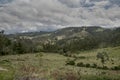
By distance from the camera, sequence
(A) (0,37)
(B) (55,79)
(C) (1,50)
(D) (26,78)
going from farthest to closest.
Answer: (A) (0,37) → (C) (1,50) → (B) (55,79) → (D) (26,78)

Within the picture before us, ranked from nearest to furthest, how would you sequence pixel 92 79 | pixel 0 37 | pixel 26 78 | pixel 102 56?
pixel 26 78 → pixel 92 79 → pixel 102 56 → pixel 0 37

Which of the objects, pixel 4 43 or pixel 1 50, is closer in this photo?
pixel 1 50

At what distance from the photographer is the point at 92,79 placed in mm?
40062

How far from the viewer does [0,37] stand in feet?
602

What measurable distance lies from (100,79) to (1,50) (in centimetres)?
13118

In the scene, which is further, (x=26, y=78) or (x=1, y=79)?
(x=1, y=79)

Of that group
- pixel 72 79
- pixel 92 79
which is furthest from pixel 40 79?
pixel 92 79

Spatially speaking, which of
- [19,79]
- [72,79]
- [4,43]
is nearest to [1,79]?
[19,79]

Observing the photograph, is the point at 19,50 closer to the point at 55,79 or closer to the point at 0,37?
the point at 0,37

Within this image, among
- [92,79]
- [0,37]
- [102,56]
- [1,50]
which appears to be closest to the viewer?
[92,79]

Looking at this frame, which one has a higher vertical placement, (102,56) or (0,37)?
(0,37)

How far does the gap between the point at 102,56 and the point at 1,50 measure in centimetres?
6470

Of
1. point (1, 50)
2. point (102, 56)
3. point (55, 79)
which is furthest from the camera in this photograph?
point (1, 50)

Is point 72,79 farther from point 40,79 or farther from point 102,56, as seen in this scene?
point 102,56
